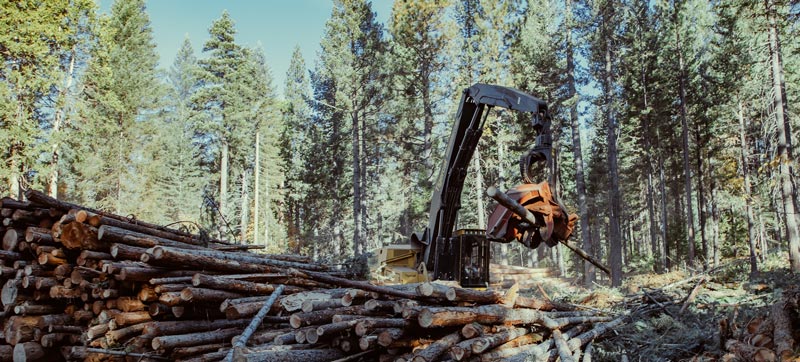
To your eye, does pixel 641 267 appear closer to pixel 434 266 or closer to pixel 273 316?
pixel 434 266

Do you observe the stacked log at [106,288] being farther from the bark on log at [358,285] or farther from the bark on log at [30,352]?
the bark on log at [358,285]

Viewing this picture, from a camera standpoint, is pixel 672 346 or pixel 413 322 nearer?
pixel 413 322

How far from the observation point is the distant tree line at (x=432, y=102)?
18.4 m

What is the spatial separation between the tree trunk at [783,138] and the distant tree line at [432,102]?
2.6 inches

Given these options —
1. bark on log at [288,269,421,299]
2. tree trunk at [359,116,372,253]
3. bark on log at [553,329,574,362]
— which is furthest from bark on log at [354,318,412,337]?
tree trunk at [359,116,372,253]

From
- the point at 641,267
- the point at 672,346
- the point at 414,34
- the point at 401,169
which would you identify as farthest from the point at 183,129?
the point at 672,346

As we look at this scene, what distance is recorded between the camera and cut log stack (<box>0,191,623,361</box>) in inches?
179

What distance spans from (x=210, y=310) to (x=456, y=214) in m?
5.21

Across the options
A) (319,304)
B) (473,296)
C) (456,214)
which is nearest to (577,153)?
(456,214)

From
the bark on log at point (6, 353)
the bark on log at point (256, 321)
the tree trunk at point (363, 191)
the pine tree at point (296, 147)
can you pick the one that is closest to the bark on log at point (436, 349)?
the bark on log at point (256, 321)

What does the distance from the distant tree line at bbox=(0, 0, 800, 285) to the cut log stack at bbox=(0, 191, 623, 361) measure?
13.5 m

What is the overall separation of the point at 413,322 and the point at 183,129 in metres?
44.6

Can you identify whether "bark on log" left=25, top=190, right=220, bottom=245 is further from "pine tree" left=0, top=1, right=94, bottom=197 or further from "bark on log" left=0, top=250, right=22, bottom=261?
"pine tree" left=0, top=1, right=94, bottom=197

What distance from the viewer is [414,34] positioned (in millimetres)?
23750
